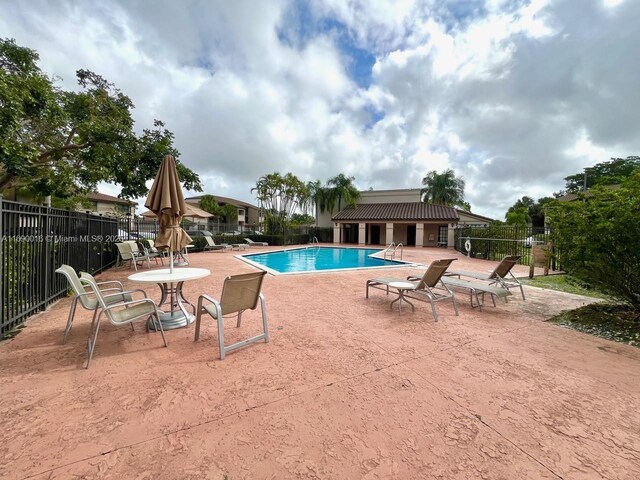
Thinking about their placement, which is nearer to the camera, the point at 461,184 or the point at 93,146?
the point at 93,146

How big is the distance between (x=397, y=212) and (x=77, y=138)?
85.2ft

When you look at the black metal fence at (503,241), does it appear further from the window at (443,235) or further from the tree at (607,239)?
the window at (443,235)

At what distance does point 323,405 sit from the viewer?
2395 mm

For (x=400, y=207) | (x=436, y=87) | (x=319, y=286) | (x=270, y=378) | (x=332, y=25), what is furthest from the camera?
(x=400, y=207)

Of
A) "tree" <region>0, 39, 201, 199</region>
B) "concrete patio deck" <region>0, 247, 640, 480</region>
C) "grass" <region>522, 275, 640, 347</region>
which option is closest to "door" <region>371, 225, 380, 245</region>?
"tree" <region>0, 39, 201, 199</region>

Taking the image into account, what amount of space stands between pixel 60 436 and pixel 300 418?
1.80m

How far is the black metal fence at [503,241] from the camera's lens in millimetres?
12312

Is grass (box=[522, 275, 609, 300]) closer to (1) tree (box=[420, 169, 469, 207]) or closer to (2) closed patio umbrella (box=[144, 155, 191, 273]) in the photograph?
(2) closed patio umbrella (box=[144, 155, 191, 273])

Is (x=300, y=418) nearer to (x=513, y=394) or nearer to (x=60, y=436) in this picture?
(x=60, y=436)

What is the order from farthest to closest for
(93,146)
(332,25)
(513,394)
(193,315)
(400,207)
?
1. (400,207)
2. (332,25)
3. (93,146)
4. (193,315)
5. (513,394)

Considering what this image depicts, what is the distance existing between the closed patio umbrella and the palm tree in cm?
2720

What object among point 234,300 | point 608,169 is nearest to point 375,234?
point 234,300

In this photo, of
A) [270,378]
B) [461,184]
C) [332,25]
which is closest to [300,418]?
[270,378]

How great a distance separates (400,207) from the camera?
30234 millimetres
